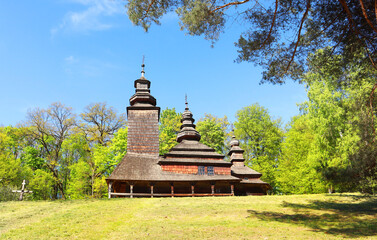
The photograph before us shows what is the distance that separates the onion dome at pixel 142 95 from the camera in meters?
32.5

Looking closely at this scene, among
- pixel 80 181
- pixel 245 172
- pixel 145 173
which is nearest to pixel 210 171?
pixel 245 172

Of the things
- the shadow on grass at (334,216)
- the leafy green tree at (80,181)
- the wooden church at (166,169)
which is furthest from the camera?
the leafy green tree at (80,181)

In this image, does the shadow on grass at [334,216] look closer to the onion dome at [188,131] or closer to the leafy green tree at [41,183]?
the onion dome at [188,131]

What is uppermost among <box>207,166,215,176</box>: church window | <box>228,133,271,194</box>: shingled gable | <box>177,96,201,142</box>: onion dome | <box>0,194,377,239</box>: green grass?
<box>177,96,201,142</box>: onion dome

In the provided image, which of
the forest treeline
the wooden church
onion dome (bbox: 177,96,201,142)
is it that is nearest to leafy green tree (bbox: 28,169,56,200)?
the forest treeline

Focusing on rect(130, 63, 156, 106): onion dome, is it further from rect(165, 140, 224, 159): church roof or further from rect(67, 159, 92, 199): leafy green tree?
rect(67, 159, 92, 199): leafy green tree

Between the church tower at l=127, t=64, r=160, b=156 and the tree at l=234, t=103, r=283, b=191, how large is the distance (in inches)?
641

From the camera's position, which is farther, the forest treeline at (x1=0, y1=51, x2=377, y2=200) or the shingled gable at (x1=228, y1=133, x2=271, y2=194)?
the shingled gable at (x1=228, y1=133, x2=271, y2=194)

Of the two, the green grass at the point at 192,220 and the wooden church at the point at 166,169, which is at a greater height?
the wooden church at the point at 166,169

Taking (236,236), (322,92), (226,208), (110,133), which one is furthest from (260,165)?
(236,236)

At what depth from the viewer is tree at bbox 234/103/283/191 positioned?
3884 centimetres

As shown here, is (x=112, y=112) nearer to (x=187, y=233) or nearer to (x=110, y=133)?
(x=110, y=133)

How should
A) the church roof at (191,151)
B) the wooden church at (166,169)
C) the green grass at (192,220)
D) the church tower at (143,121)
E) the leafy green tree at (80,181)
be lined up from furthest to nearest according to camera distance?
the leafy green tree at (80,181)
the church tower at (143,121)
the church roof at (191,151)
the wooden church at (166,169)
the green grass at (192,220)

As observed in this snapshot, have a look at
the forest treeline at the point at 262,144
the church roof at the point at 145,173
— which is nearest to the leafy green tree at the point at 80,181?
the forest treeline at the point at 262,144
